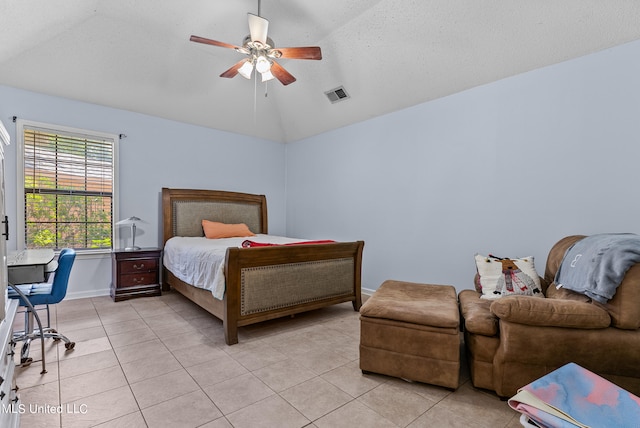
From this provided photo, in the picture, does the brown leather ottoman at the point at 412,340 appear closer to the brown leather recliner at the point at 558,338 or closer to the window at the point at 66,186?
the brown leather recliner at the point at 558,338

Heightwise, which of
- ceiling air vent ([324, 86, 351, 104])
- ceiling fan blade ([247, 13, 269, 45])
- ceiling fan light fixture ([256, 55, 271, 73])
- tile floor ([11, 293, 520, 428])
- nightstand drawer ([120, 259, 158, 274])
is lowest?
tile floor ([11, 293, 520, 428])

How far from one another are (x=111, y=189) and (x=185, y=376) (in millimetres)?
3269

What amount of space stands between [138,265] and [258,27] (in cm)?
333

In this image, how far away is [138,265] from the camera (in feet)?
13.3

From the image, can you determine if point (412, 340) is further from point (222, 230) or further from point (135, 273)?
point (135, 273)

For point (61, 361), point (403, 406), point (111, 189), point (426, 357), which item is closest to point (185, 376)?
point (61, 361)

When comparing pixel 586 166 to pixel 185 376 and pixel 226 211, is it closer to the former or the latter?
pixel 185 376

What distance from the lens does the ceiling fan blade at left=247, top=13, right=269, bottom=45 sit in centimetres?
262

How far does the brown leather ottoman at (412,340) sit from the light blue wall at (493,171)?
4.80ft

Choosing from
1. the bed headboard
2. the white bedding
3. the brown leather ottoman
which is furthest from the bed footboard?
the bed headboard

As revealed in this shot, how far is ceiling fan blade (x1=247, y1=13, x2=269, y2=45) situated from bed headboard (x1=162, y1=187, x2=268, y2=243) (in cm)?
282

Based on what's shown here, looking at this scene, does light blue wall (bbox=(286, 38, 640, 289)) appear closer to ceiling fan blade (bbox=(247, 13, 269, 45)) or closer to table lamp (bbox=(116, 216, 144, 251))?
ceiling fan blade (bbox=(247, 13, 269, 45))

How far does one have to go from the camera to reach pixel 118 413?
1738 mm

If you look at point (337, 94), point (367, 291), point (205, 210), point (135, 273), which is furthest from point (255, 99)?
point (367, 291)
